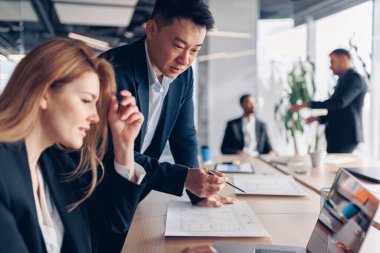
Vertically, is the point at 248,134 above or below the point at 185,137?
below

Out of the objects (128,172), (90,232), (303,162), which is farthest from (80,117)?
(303,162)

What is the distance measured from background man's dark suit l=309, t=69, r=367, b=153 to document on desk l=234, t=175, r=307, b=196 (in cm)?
204

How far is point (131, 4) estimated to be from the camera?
5555 millimetres

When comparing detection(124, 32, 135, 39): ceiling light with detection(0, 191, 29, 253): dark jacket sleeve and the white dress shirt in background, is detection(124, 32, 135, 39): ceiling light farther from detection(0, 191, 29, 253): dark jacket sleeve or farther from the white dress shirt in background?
detection(0, 191, 29, 253): dark jacket sleeve

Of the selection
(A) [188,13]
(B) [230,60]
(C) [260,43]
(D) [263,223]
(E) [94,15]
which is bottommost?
(D) [263,223]

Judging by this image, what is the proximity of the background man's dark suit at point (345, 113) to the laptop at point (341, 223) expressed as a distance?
2.94 m

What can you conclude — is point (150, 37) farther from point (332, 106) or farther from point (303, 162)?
point (332, 106)

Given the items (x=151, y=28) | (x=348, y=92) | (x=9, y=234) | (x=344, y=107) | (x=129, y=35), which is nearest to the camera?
(x=9, y=234)

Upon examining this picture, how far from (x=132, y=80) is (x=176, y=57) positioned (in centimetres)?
19

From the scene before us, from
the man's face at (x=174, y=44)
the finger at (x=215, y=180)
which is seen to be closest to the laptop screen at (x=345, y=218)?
the finger at (x=215, y=180)

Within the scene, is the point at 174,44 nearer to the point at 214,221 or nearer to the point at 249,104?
the point at 214,221

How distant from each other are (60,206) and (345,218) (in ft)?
2.45

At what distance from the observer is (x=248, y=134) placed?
4.01m

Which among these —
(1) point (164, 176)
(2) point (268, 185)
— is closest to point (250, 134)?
(2) point (268, 185)
